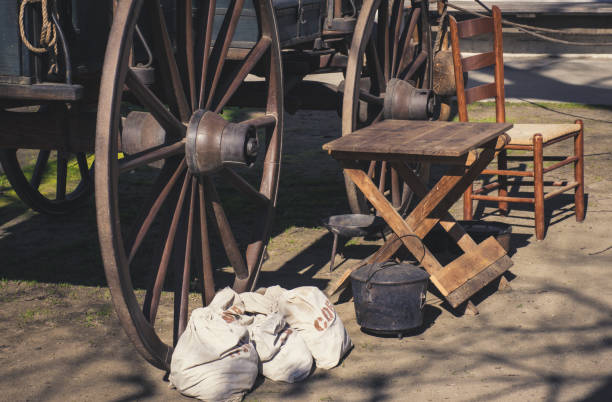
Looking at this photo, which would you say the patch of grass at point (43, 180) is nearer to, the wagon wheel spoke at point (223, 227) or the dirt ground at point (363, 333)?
the dirt ground at point (363, 333)

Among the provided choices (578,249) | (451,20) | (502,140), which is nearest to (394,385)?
(502,140)

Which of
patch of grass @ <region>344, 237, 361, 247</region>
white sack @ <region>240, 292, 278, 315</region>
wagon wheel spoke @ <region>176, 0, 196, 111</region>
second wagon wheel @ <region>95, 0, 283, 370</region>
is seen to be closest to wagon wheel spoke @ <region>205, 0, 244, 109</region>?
second wagon wheel @ <region>95, 0, 283, 370</region>

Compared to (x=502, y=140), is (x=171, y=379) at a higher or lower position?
lower

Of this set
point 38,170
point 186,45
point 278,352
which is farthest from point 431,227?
point 38,170

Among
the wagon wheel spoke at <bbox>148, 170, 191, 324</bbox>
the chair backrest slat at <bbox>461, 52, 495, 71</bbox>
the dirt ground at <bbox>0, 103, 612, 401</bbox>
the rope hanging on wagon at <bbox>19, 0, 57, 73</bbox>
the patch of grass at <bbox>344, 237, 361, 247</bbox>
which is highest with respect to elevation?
the rope hanging on wagon at <bbox>19, 0, 57, 73</bbox>

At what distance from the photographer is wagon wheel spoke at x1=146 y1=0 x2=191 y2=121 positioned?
Answer: 331 centimetres

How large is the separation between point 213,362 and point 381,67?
264cm

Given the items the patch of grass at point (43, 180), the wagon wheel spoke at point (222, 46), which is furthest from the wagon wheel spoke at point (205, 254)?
the patch of grass at point (43, 180)

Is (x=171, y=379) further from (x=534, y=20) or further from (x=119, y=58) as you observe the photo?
(x=534, y=20)

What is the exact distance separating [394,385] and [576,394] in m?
0.74

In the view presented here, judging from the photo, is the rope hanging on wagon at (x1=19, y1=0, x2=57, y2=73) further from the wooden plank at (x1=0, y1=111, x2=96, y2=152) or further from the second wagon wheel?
the wooden plank at (x1=0, y1=111, x2=96, y2=152)

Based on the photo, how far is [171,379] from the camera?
350cm

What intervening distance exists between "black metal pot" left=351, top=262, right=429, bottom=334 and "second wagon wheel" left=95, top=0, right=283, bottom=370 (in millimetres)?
588

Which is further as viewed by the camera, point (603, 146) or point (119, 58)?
point (603, 146)
